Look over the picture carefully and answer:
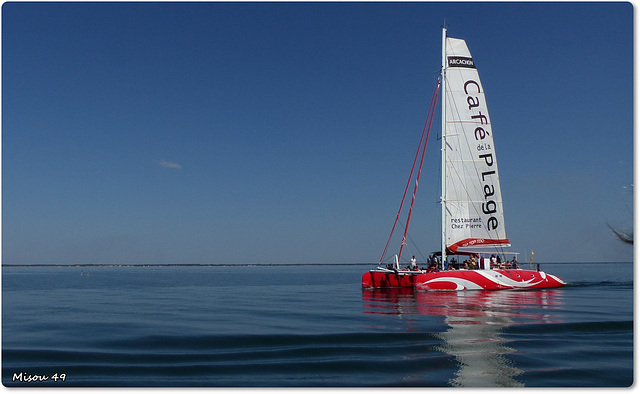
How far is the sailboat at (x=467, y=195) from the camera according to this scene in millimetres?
37625

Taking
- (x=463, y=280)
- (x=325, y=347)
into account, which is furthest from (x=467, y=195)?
(x=325, y=347)

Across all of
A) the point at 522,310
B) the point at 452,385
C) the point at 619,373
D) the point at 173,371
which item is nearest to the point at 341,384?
the point at 452,385

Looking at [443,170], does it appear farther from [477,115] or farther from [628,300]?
[628,300]

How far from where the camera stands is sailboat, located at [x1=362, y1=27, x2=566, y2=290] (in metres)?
37.6

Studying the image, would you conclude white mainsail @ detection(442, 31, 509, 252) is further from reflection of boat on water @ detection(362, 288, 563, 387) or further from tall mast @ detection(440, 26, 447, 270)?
reflection of boat on water @ detection(362, 288, 563, 387)

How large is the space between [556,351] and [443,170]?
26603 millimetres

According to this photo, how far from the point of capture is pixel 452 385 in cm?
991

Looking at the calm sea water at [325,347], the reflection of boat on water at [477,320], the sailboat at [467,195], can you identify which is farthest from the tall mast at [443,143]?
the calm sea water at [325,347]

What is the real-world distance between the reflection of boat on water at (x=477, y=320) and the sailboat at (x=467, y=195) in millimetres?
1729

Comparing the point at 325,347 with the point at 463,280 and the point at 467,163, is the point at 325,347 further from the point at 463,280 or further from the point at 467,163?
the point at 467,163

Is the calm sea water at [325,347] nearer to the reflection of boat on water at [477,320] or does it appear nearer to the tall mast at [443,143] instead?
the reflection of boat on water at [477,320]

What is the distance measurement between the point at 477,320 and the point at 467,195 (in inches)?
836

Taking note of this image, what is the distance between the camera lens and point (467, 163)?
39750mm

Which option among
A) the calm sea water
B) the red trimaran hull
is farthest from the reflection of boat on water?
the red trimaran hull
